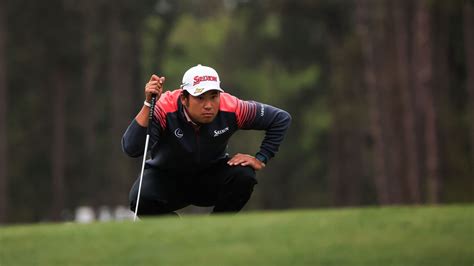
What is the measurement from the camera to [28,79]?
2009 inches

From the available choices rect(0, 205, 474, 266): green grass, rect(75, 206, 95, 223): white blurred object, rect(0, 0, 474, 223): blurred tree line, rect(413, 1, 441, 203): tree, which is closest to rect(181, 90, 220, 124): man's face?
rect(0, 205, 474, 266): green grass

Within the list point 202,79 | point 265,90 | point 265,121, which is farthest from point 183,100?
point 265,90

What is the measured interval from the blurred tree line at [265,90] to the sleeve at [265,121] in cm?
2484

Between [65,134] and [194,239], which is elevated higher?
[194,239]

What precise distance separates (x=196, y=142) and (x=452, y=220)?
15.0 feet

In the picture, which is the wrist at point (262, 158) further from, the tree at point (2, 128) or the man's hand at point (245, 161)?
the tree at point (2, 128)

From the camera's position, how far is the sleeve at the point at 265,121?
962 cm

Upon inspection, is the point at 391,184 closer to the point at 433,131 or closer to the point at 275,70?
the point at 433,131

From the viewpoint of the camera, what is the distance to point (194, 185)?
10039mm

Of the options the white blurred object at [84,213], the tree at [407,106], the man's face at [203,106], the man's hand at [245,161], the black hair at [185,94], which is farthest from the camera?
the white blurred object at [84,213]

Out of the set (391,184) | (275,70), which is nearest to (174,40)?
(275,70)

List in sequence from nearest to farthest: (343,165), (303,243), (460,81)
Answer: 1. (303,243)
2. (460,81)
3. (343,165)

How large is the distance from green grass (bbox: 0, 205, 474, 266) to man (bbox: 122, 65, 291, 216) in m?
0.85

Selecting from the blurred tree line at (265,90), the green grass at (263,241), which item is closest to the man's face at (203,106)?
the green grass at (263,241)
